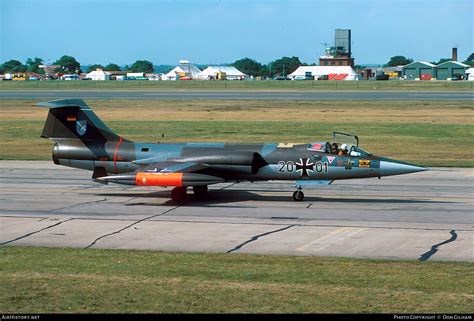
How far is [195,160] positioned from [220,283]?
13166 mm

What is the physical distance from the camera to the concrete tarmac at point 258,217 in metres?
21.8

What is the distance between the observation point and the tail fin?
31031 mm

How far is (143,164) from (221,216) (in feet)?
16.6

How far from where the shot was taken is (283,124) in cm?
5969

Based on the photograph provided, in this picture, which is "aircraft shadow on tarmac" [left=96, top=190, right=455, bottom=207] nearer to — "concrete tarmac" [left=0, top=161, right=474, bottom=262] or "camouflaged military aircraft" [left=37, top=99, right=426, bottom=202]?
"concrete tarmac" [left=0, top=161, right=474, bottom=262]

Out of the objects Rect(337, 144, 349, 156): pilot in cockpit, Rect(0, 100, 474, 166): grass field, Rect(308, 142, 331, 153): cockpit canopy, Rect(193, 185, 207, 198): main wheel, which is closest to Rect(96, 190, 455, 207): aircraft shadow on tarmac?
Rect(193, 185, 207, 198): main wheel

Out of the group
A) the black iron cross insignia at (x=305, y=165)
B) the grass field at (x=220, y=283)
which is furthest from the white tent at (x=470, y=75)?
the grass field at (x=220, y=283)

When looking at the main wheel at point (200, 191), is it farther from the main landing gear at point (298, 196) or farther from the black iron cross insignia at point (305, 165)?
the black iron cross insignia at point (305, 165)

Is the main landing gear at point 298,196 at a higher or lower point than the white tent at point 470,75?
lower

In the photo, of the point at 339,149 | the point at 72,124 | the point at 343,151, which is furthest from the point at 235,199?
the point at 72,124

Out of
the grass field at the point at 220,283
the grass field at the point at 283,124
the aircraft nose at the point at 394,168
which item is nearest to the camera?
the grass field at the point at 220,283

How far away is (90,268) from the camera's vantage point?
18.4 meters

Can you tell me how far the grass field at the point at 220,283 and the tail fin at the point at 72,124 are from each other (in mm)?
10703

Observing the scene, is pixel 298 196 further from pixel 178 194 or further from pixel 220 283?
pixel 220 283
